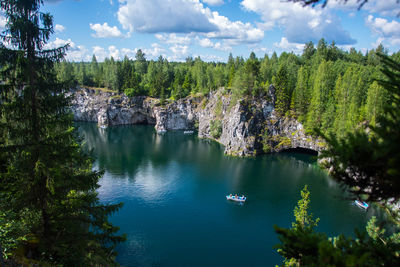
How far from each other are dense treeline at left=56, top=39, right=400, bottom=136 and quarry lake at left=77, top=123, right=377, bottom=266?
12439 millimetres

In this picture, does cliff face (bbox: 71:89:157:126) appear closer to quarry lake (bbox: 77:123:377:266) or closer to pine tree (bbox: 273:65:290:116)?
quarry lake (bbox: 77:123:377:266)

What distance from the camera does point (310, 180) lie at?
159 feet

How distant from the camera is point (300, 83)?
6328cm

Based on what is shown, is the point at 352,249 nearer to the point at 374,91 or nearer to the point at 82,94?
the point at 374,91

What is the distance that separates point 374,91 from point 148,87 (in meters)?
76.5

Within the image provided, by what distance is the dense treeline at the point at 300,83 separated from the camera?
166 ft

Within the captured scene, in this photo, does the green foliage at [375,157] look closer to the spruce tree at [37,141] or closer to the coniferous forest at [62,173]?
the coniferous forest at [62,173]

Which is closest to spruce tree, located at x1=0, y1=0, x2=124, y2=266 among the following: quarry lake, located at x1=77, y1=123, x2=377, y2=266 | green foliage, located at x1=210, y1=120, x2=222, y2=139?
quarry lake, located at x1=77, y1=123, x2=377, y2=266

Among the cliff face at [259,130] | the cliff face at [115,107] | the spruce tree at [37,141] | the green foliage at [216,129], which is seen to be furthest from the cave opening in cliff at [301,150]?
the spruce tree at [37,141]

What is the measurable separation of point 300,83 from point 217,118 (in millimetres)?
25971

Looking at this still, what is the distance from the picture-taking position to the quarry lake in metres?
28.2

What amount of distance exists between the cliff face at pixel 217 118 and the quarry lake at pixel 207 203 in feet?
14.0

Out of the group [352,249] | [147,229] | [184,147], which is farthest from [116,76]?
[352,249]

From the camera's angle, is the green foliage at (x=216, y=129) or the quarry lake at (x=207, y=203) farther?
the green foliage at (x=216, y=129)
